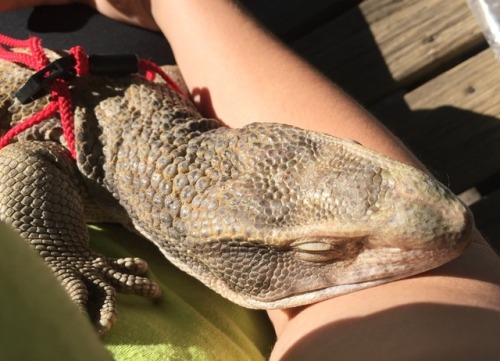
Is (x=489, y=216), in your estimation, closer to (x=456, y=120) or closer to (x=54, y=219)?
(x=456, y=120)

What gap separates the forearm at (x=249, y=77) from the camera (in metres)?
1.39

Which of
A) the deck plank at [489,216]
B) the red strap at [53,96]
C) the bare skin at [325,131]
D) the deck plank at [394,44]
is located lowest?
the deck plank at [489,216]

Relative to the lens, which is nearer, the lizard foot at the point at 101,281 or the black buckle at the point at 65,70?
the lizard foot at the point at 101,281

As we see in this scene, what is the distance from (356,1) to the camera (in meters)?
2.03

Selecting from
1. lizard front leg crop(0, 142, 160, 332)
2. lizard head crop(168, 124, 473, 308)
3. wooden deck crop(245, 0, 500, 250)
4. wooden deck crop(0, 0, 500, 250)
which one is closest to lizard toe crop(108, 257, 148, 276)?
lizard front leg crop(0, 142, 160, 332)

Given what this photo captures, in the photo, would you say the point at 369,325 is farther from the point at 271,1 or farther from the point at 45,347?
the point at 271,1

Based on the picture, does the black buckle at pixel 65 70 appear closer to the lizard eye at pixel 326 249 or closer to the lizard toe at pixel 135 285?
the lizard toe at pixel 135 285

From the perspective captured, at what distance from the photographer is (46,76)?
126 centimetres

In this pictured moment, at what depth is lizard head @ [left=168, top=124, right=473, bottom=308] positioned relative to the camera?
3.06 feet

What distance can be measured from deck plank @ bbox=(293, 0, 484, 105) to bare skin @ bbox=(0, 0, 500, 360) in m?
0.43

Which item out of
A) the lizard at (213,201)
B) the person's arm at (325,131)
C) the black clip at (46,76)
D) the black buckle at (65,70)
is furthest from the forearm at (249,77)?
the black clip at (46,76)

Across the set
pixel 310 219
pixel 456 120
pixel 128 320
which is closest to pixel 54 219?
pixel 128 320

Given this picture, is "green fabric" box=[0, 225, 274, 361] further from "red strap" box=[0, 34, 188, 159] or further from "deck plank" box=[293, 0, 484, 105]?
"deck plank" box=[293, 0, 484, 105]

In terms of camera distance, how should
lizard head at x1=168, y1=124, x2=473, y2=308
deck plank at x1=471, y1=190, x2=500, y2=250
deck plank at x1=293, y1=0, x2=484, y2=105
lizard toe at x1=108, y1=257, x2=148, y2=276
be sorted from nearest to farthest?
lizard head at x1=168, y1=124, x2=473, y2=308
lizard toe at x1=108, y1=257, x2=148, y2=276
deck plank at x1=471, y1=190, x2=500, y2=250
deck plank at x1=293, y1=0, x2=484, y2=105
